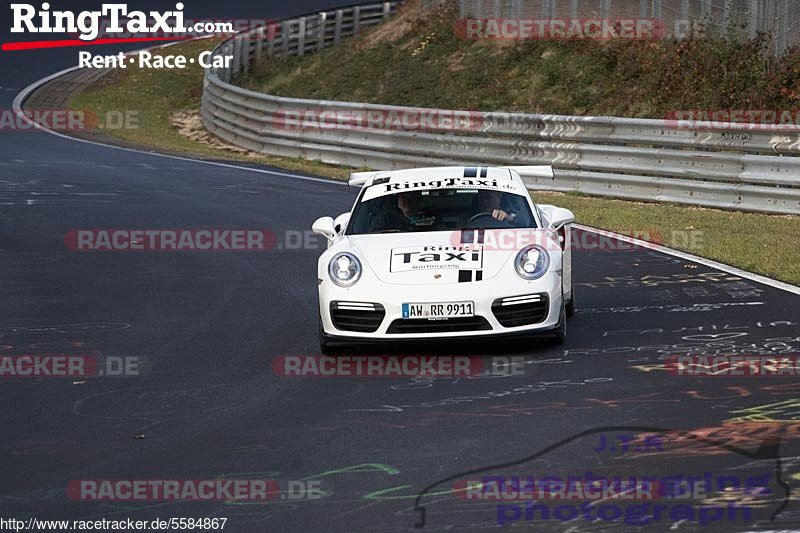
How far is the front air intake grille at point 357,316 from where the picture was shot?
9617 millimetres

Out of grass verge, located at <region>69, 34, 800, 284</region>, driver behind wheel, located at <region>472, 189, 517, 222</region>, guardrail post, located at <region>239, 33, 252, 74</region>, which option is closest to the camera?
driver behind wheel, located at <region>472, 189, 517, 222</region>

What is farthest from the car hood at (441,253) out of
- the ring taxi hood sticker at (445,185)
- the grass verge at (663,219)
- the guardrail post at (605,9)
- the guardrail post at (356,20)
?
the guardrail post at (356,20)

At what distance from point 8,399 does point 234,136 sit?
20.6 meters

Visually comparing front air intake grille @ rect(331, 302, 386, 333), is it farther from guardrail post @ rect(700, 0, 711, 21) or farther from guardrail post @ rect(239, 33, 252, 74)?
guardrail post @ rect(239, 33, 252, 74)

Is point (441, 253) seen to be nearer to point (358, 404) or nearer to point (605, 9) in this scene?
point (358, 404)

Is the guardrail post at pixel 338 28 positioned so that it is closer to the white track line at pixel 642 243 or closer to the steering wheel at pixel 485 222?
the white track line at pixel 642 243

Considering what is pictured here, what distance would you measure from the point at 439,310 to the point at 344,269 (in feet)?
2.73

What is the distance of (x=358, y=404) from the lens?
827cm

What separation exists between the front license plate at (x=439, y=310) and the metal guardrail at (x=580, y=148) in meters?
8.69

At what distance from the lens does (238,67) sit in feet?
118

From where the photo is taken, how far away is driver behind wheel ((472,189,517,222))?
10664mm

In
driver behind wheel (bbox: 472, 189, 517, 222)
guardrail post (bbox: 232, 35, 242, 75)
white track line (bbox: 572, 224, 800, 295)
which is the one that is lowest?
white track line (bbox: 572, 224, 800, 295)

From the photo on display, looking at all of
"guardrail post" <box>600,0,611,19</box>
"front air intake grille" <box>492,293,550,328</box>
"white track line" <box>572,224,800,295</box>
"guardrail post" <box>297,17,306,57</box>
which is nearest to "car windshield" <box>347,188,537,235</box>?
"front air intake grille" <box>492,293,550,328</box>

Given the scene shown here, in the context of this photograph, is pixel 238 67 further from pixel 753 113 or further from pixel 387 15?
pixel 753 113
